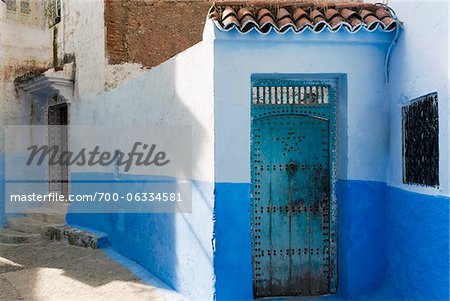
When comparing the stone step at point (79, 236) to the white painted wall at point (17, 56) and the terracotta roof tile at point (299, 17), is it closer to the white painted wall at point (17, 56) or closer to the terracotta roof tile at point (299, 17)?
the white painted wall at point (17, 56)

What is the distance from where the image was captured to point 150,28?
9.74 meters

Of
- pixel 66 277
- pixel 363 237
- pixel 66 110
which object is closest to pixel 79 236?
pixel 66 277

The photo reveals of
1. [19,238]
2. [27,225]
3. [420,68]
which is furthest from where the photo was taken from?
[27,225]

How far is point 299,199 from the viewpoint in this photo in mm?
5414

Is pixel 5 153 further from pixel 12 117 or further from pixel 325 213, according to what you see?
pixel 325 213

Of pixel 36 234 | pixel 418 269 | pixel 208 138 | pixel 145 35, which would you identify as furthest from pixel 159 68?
pixel 36 234

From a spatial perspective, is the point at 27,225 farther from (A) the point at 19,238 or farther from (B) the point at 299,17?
(B) the point at 299,17

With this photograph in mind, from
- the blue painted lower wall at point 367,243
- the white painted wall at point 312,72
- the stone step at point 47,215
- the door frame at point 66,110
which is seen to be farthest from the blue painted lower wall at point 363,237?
the door frame at point 66,110

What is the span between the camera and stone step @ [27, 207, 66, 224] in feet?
34.6

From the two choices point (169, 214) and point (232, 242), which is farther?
point (169, 214)

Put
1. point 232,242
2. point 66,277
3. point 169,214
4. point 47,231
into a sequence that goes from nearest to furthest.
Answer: point 232,242 < point 169,214 < point 66,277 < point 47,231

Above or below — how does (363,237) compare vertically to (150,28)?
below

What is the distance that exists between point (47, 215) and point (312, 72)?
26.4ft

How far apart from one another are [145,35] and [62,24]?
9.35ft
